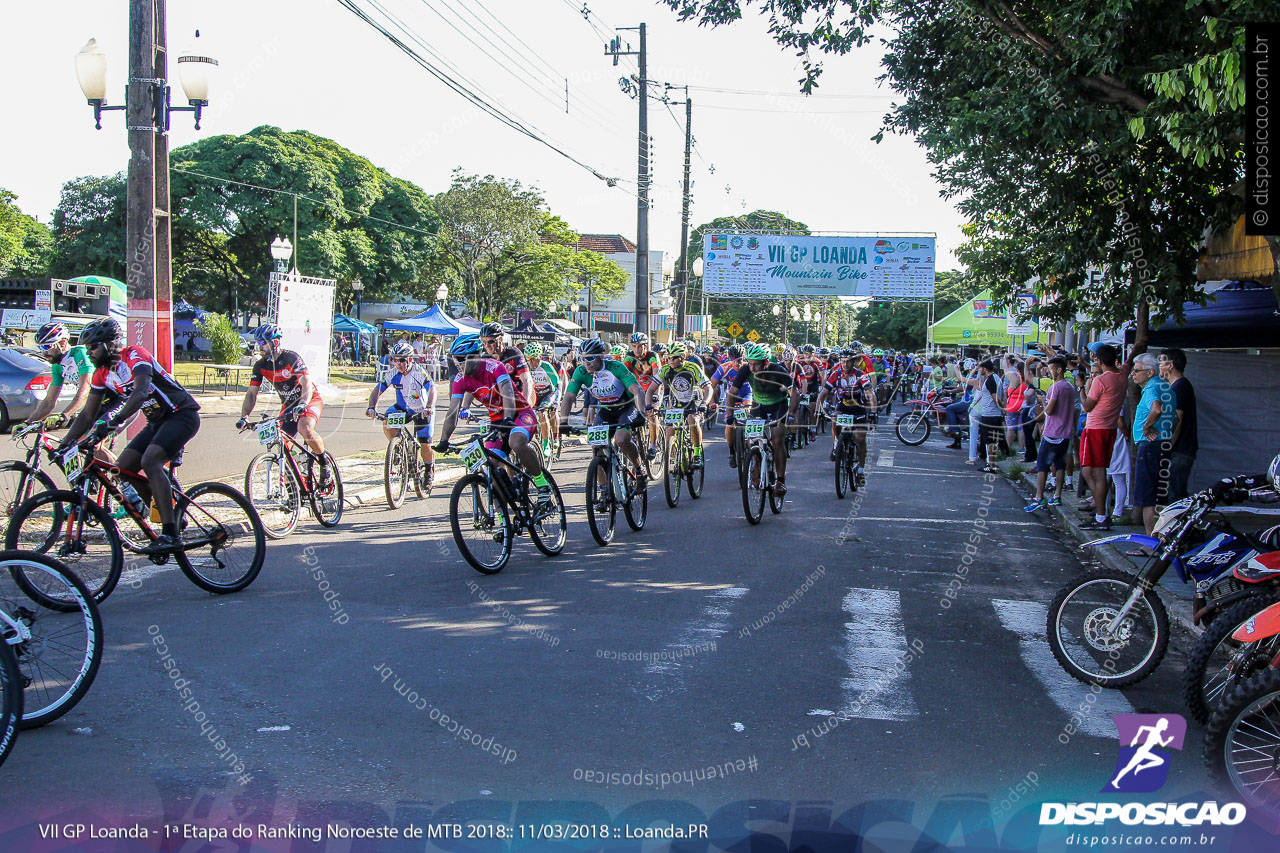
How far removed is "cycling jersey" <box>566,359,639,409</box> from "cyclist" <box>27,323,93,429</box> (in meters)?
4.52

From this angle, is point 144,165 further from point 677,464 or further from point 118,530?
point 677,464

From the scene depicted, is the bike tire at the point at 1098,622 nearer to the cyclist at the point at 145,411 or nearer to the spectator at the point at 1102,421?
the spectator at the point at 1102,421

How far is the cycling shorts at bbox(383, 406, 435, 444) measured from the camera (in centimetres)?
1159

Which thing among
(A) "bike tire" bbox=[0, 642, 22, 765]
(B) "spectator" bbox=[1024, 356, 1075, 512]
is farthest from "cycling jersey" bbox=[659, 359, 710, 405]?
(A) "bike tire" bbox=[0, 642, 22, 765]

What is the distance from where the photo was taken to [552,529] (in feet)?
29.5

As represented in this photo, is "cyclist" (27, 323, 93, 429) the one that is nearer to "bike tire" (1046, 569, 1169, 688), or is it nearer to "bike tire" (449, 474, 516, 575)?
"bike tire" (449, 474, 516, 575)

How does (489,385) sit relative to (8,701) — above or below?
above

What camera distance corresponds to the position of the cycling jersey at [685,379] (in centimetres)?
1414

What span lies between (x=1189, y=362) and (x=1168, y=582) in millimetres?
4635

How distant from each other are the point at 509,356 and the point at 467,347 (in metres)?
0.43

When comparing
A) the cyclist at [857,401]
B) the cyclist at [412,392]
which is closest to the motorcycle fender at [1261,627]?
the cyclist at [857,401]

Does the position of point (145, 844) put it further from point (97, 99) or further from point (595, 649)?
point (97, 99)

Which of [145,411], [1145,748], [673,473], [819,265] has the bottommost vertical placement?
[1145,748]

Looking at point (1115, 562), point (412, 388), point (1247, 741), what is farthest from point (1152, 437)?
point (412, 388)
